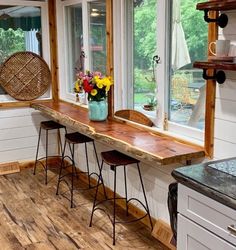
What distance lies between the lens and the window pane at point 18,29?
4.44 metres

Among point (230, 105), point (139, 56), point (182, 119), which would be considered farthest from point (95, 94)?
point (230, 105)

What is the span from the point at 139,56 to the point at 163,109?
595 millimetres

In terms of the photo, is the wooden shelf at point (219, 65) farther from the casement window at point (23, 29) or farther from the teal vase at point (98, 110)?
the casement window at point (23, 29)

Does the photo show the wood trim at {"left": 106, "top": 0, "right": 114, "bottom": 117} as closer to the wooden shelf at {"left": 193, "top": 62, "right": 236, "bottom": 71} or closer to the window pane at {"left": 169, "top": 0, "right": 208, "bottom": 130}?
the window pane at {"left": 169, "top": 0, "right": 208, "bottom": 130}

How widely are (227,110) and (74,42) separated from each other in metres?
2.68

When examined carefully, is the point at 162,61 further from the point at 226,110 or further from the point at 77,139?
the point at 77,139

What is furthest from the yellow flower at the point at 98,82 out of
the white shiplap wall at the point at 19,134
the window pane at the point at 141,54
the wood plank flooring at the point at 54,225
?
the white shiplap wall at the point at 19,134

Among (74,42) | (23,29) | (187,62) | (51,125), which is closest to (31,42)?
(23,29)

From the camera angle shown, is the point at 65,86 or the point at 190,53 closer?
the point at 190,53

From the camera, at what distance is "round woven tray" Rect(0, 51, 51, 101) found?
4449 mm

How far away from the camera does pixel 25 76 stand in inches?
179

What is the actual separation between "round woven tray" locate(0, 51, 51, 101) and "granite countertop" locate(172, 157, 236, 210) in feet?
10.2

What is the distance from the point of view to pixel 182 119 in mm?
2830

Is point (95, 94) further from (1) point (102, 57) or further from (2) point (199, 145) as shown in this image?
(2) point (199, 145)
